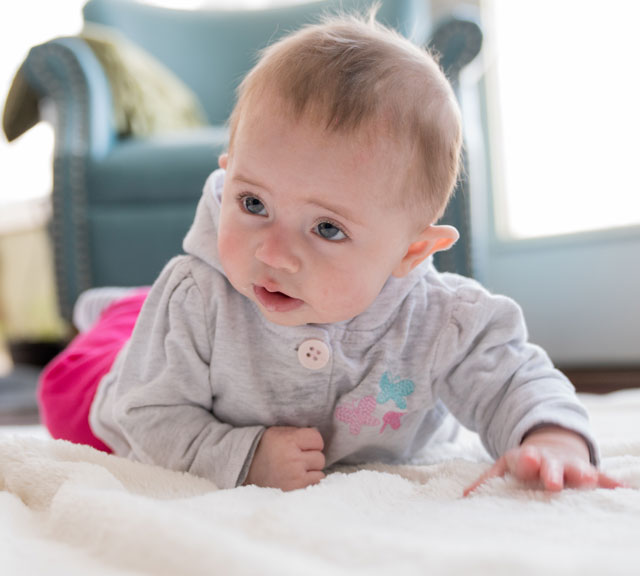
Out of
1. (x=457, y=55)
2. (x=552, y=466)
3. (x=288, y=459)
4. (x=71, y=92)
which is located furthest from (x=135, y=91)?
(x=552, y=466)

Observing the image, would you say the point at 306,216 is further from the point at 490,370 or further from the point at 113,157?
the point at 113,157

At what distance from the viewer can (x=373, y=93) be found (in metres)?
0.65

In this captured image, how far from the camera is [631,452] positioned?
794mm

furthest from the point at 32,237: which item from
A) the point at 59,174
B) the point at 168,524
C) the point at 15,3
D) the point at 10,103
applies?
the point at 168,524

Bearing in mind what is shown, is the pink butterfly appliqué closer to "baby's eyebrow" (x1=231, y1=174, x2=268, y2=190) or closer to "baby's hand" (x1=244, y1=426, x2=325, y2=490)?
"baby's hand" (x1=244, y1=426, x2=325, y2=490)

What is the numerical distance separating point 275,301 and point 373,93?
217 mm

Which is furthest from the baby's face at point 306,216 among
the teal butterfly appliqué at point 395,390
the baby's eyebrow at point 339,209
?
the teal butterfly appliqué at point 395,390

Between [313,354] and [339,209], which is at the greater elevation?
[339,209]

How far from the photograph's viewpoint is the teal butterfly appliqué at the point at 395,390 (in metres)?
0.77

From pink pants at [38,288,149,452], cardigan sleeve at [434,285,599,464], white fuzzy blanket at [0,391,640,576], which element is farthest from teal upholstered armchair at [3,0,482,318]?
white fuzzy blanket at [0,391,640,576]

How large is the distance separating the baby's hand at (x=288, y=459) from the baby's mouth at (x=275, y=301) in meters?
0.13

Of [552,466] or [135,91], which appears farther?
[135,91]

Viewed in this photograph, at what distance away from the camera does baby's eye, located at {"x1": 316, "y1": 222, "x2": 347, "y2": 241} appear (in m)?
0.67

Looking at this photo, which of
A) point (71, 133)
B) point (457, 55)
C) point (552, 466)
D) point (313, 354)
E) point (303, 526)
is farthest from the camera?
point (71, 133)
